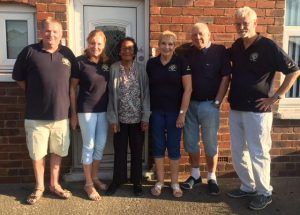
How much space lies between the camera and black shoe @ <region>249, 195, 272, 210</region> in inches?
151

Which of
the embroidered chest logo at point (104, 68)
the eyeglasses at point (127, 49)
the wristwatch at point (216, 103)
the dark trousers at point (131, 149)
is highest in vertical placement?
the eyeglasses at point (127, 49)

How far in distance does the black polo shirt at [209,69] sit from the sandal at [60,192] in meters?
1.78

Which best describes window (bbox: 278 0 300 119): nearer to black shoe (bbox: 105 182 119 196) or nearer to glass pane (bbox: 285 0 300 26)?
glass pane (bbox: 285 0 300 26)

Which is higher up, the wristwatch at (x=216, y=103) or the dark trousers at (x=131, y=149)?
the wristwatch at (x=216, y=103)

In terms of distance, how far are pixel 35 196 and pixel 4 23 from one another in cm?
199

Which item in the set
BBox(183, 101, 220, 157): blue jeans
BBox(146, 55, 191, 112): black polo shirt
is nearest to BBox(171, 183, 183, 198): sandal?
BBox(183, 101, 220, 157): blue jeans

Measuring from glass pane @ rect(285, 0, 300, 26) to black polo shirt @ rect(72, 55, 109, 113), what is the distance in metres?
2.36

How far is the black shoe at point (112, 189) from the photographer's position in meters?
4.15

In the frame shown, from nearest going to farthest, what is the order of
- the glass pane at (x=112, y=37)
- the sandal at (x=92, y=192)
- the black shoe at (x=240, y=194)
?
1. the sandal at (x=92, y=192)
2. the black shoe at (x=240, y=194)
3. the glass pane at (x=112, y=37)

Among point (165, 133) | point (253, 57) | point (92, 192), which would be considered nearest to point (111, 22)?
point (165, 133)

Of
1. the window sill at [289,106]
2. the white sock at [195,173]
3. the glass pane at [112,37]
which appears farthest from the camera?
the window sill at [289,106]

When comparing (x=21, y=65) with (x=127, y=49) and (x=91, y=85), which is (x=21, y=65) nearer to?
(x=91, y=85)

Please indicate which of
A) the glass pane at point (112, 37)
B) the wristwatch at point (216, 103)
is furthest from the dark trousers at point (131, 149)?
the glass pane at point (112, 37)

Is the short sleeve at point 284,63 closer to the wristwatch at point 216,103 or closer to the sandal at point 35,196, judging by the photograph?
the wristwatch at point 216,103
